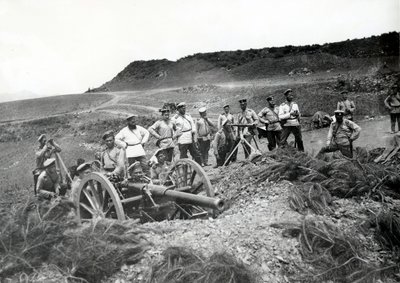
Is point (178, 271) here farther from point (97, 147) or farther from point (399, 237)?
point (97, 147)

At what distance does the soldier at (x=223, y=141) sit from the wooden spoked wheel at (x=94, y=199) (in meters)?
3.79

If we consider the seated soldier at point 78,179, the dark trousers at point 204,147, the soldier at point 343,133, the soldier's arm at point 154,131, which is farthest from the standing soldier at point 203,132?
the seated soldier at point 78,179

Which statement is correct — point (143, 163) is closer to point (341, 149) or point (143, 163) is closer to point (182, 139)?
point (182, 139)

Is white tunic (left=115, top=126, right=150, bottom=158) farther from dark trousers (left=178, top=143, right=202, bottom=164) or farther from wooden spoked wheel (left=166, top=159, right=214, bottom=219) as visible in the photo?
dark trousers (left=178, top=143, right=202, bottom=164)

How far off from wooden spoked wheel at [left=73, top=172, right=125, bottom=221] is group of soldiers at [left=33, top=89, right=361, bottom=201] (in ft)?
1.00

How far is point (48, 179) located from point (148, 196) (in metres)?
2.52

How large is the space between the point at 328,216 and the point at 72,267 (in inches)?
138

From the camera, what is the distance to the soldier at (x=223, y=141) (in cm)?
916

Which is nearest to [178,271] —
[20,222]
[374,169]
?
[20,222]

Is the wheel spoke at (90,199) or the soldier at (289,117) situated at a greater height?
the soldier at (289,117)

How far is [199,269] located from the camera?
13.4 feet

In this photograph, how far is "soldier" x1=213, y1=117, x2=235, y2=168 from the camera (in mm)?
9164

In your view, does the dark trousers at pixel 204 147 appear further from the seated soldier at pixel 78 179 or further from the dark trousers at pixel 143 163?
the seated soldier at pixel 78 179

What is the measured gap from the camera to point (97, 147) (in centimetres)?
1981
